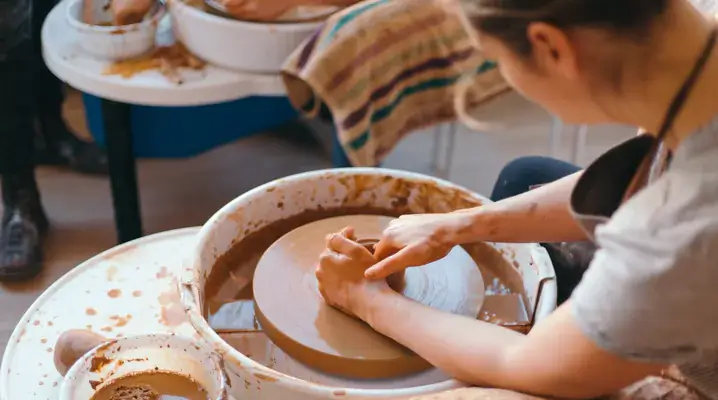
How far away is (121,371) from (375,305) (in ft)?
1.47

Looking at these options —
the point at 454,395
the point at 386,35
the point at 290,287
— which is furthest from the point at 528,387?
the point at 386,35

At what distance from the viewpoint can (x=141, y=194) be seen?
2625 mm

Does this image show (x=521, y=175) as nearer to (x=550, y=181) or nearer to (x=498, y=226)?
(x=550, y=181)

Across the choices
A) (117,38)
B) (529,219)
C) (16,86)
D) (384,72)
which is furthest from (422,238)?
(16,86)

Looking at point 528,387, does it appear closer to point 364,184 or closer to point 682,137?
point 682,137

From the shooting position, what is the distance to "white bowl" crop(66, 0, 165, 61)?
6.16ft

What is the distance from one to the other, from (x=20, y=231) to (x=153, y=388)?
120 centimetres

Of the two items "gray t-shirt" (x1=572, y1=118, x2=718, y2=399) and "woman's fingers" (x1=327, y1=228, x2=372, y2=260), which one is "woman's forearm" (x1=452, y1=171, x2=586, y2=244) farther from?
"gray t-shirt" (x1=572, y1=118, x2=718, y2=399)

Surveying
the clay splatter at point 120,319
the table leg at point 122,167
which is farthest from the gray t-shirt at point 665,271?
the table leg at point 122,167

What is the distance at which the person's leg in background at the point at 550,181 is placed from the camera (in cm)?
144

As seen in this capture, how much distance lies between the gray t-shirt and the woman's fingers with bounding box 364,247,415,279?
1.25 ft

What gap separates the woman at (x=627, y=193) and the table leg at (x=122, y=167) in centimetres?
121

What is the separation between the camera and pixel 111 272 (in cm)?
160

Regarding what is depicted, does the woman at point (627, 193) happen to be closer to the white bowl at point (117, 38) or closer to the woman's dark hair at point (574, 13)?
the woman's dark hair at point (574, 13)
